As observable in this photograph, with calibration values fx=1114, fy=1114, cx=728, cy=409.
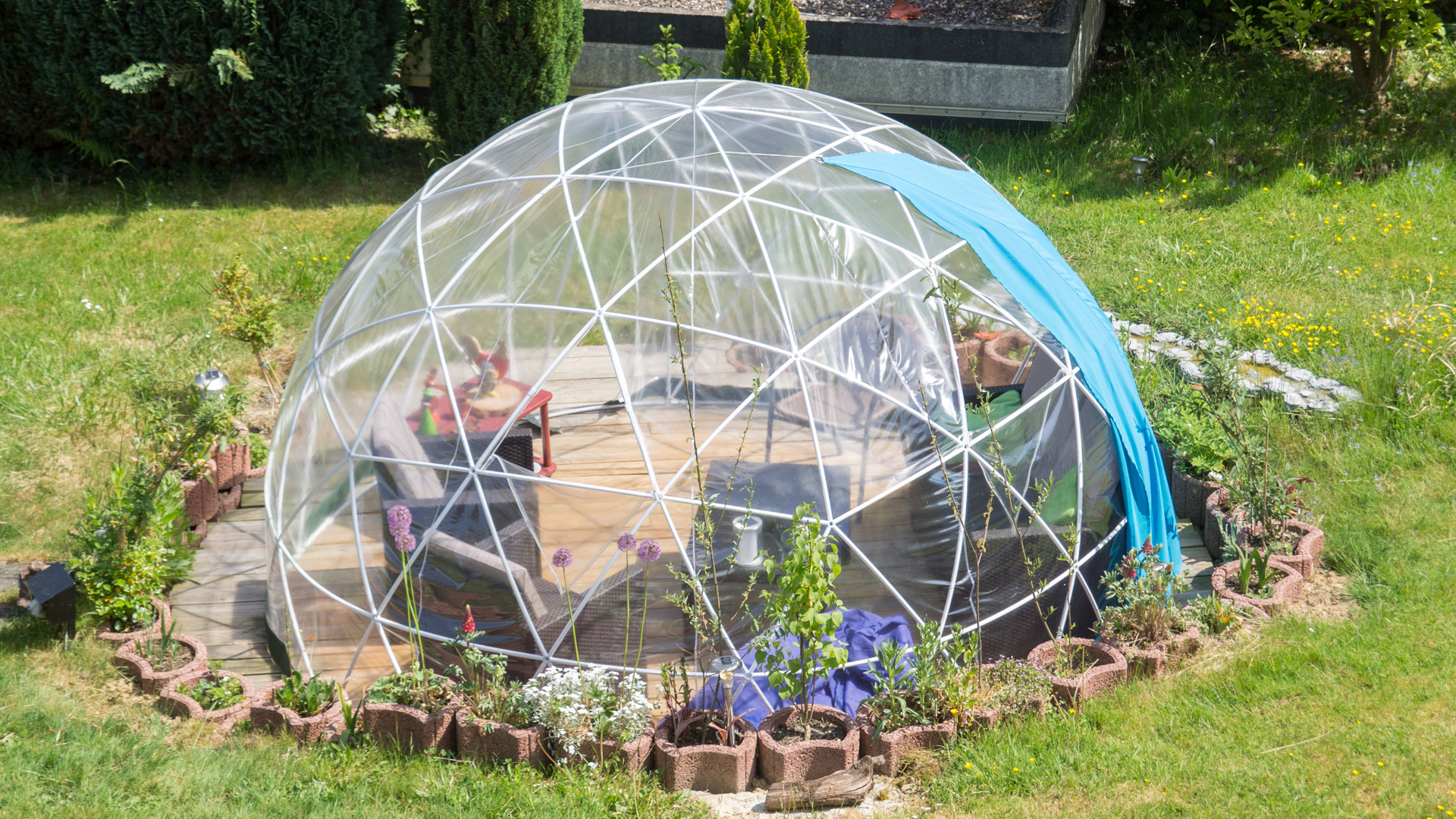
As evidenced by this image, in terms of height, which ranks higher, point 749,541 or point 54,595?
point 749,541

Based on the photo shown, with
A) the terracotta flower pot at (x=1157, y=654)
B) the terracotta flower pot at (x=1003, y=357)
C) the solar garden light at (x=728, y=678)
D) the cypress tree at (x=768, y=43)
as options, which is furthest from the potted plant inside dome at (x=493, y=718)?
the cypress tree at (x=768, y=43)

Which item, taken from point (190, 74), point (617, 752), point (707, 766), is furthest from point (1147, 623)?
point (190, 74)

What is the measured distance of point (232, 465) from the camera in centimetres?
754

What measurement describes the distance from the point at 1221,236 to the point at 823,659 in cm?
→ 734

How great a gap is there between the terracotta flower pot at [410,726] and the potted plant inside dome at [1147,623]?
320cm

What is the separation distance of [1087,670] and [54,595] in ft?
17.2

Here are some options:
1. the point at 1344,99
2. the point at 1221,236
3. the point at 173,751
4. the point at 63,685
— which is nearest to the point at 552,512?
the point at 173,751

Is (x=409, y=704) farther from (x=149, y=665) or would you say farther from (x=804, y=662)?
(x=804, y=662)

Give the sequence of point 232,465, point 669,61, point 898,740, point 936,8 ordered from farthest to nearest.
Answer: point 936,8
point 669,61
point 232,465
point 898,740

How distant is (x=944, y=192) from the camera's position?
6168 mm

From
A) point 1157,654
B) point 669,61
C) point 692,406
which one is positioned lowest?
point 1157,654

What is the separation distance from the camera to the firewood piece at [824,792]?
4535 millimetres

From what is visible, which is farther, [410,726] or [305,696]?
[305,696]

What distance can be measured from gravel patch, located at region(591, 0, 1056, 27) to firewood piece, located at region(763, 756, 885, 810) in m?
10.5
